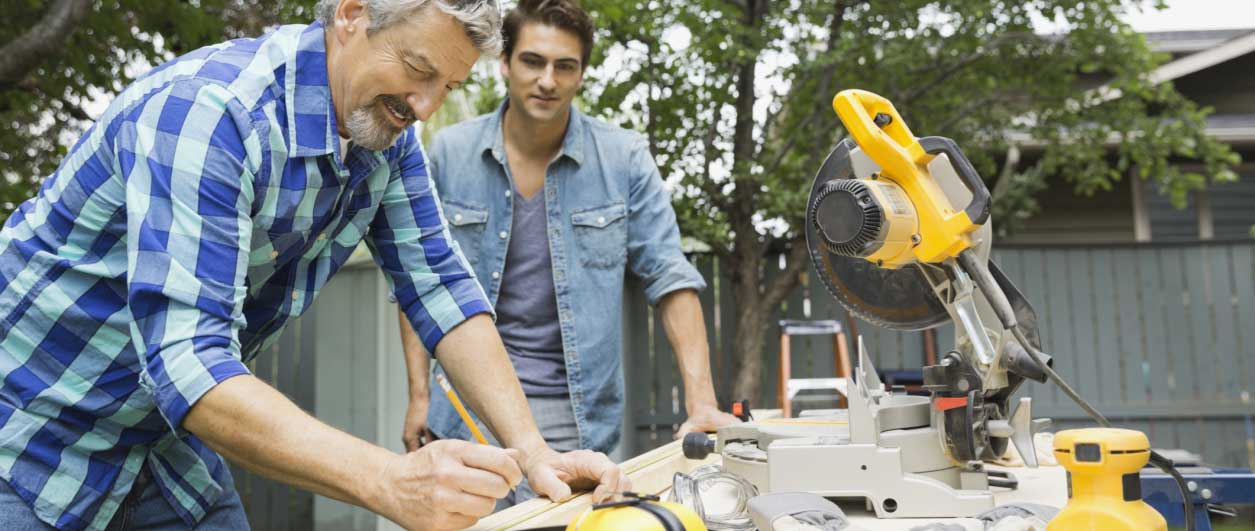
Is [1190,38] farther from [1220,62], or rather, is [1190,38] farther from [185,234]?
[185,234]

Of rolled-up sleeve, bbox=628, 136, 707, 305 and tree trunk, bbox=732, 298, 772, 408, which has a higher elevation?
rolled-up sleeve, bbox=628, 136, 707, 305

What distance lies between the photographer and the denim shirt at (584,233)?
Answer: 2.25 meters

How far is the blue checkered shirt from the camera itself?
1.04m

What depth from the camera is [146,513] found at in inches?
54.6

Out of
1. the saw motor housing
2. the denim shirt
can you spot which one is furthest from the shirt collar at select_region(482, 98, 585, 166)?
the saw motor housing


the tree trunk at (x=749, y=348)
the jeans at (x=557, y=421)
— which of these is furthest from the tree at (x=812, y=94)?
the jeans at (x=557, y=421)

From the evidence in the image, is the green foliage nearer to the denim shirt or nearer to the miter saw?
the denim shirt

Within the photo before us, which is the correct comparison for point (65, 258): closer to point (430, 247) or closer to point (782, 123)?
point (430, 247)

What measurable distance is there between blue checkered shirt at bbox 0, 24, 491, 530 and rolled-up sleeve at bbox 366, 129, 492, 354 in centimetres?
16

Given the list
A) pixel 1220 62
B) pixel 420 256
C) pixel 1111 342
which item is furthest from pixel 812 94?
pixel 1220 62

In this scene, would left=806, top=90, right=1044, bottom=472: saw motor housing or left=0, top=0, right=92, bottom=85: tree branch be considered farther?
left=0, top=0, right=92, bottom=85: tree branch

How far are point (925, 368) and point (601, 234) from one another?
107cm

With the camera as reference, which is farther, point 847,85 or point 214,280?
point 847,85

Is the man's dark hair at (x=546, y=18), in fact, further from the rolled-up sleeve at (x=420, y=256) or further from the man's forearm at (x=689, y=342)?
the rolled-up sleeve at (x=420, y=256)
